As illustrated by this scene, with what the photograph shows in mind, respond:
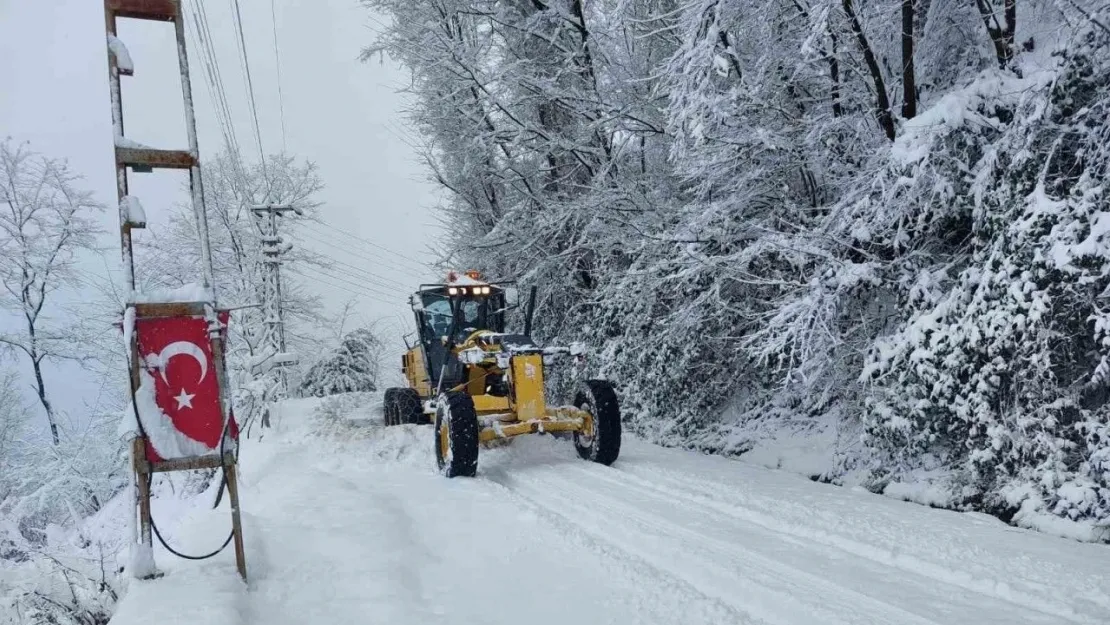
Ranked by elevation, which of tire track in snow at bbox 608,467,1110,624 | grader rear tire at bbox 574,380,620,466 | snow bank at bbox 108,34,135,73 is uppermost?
snow bank at bbox 108,34,135,73

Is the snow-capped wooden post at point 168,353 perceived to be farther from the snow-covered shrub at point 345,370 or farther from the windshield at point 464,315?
the snow-covered shrub at point 345,370

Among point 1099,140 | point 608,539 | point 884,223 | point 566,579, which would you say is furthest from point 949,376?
point 566,579

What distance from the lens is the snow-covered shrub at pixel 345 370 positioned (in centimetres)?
2423

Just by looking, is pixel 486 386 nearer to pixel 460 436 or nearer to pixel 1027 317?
pixel 460 436

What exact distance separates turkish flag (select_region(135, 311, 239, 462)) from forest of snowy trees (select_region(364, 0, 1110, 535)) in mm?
4663

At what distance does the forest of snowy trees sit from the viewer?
16.5 feet

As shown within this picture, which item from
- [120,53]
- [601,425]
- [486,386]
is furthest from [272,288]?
[120,53]

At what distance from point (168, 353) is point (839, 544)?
169 inches

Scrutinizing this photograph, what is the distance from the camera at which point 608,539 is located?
15.9ft

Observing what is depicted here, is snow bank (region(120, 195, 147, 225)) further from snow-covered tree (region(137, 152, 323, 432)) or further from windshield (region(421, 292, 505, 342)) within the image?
snow-covered tree (region(137, 152, 323, 432))

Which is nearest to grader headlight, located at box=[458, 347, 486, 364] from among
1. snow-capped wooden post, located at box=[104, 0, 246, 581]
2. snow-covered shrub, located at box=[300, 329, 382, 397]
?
snow-capped wooden post, located at box=[104, 0, 246, 581]

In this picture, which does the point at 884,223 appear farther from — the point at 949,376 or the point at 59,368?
the point at 59,368

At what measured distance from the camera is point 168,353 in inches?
157

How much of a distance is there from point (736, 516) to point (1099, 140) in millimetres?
3645
